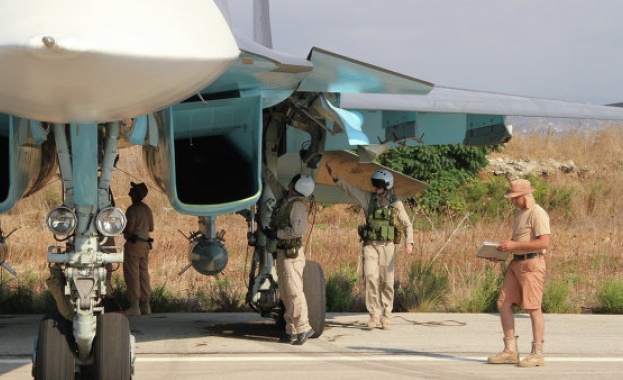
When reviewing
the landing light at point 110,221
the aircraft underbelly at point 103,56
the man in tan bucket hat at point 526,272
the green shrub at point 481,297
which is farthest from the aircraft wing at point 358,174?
the aircraft underbelly at point 103,56

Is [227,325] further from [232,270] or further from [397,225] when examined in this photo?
[232,270]

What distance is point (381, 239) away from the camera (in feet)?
34.5

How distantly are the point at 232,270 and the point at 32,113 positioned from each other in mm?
10540

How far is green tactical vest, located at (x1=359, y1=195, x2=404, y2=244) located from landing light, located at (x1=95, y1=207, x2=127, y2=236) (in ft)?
14.1

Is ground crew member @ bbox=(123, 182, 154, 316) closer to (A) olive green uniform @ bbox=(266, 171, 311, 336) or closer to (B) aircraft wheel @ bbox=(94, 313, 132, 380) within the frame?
(A) olive green uniform @ bbox=(266, 171, 311, 336)

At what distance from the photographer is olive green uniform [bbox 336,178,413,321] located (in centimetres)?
1053

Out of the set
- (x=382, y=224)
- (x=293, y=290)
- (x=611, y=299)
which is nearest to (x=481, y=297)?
(x=611, y=299)

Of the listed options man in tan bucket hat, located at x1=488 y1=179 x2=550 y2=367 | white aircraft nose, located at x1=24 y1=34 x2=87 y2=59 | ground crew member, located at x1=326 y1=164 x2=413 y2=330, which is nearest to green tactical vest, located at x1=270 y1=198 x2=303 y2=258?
ground crew member, located at x1=326 y1=164 x2=413 y2=330

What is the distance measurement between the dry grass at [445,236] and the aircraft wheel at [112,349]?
4.52m

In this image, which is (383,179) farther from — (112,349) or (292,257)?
(112,349)

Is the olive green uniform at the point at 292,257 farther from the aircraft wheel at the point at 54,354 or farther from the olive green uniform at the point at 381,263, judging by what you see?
the aircraft wheel at the point at 54,354

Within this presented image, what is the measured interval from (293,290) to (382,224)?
4.56 feet

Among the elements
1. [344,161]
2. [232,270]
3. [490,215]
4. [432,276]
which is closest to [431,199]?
[490,215]

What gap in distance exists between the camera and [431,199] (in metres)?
23.5
